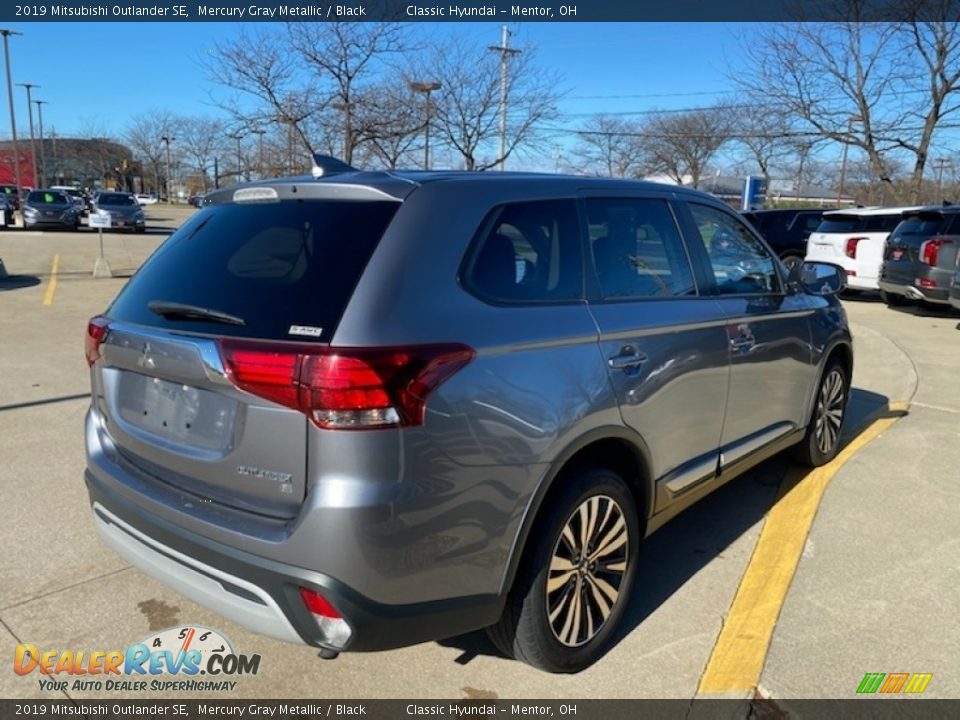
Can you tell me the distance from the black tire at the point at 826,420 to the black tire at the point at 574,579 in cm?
221

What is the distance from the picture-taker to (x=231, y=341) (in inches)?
82.4

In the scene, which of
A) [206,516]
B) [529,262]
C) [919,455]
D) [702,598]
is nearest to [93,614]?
[206,516]

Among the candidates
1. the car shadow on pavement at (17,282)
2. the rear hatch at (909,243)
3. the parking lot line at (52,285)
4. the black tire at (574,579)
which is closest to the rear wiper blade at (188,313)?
the black tire at (574,579)

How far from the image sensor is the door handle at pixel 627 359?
2.60 m

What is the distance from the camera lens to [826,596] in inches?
126

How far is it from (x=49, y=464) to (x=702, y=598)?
3799 mm

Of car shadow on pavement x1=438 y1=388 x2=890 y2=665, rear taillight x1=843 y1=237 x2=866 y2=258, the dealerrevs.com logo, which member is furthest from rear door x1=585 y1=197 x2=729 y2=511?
rear taillight x1=843 y1=237 x2=866 y2=258

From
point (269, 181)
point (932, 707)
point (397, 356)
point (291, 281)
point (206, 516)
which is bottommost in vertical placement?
point (932, 707)

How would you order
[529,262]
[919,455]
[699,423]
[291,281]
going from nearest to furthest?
1. [291,281]
2. [529,262]
3. [699,423]
4. [919,455]

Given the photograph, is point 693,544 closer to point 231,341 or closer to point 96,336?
point 231,341

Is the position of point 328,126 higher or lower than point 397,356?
higher

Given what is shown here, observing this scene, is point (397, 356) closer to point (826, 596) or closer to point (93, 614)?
point (93, 614)

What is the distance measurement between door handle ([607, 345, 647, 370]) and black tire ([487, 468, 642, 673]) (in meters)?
0.38

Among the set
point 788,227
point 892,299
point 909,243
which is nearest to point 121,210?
point 788,227
